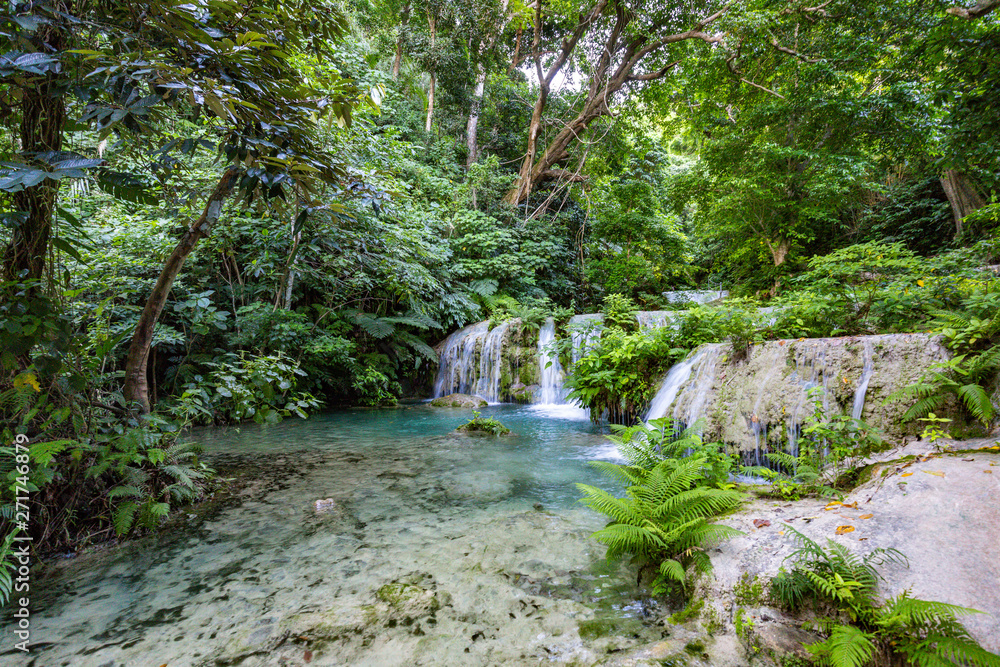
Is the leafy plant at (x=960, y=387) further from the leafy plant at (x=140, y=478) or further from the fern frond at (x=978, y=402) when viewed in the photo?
the leafy plant at (x=140, y=478)

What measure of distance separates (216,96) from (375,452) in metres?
4.96

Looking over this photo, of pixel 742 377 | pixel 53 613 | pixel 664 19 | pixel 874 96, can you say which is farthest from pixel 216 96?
pixel 664 19

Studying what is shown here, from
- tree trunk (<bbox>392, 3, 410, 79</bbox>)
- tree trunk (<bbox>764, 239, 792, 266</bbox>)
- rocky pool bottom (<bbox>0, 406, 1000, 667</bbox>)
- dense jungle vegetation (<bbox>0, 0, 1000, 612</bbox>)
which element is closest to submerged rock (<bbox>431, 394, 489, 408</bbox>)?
dense jungle vegetation (<bbox>0, 0, 1000, 612</bbox>)

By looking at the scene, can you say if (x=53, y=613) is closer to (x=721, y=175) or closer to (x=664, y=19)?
(x=721, y=175)

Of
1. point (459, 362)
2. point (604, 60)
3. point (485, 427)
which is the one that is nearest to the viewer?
point (485, 427)

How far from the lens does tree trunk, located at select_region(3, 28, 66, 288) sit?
92.1 inches

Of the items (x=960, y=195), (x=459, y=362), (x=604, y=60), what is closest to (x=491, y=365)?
(x=459, y=362)

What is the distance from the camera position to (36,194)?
241 centimetres

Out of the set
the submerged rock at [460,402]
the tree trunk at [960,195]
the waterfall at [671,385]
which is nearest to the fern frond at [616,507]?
the waterfall at [671,385]

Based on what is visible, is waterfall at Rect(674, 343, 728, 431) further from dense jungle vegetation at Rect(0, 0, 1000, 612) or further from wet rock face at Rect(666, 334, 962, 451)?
dense jungle vegetation at Rect(0, 0, 1000, 612)

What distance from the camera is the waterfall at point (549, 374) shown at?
10367 mm

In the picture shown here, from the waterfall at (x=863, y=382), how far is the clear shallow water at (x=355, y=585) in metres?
3.06

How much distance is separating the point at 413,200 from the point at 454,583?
10.6m

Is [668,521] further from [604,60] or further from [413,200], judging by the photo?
[604,60]
